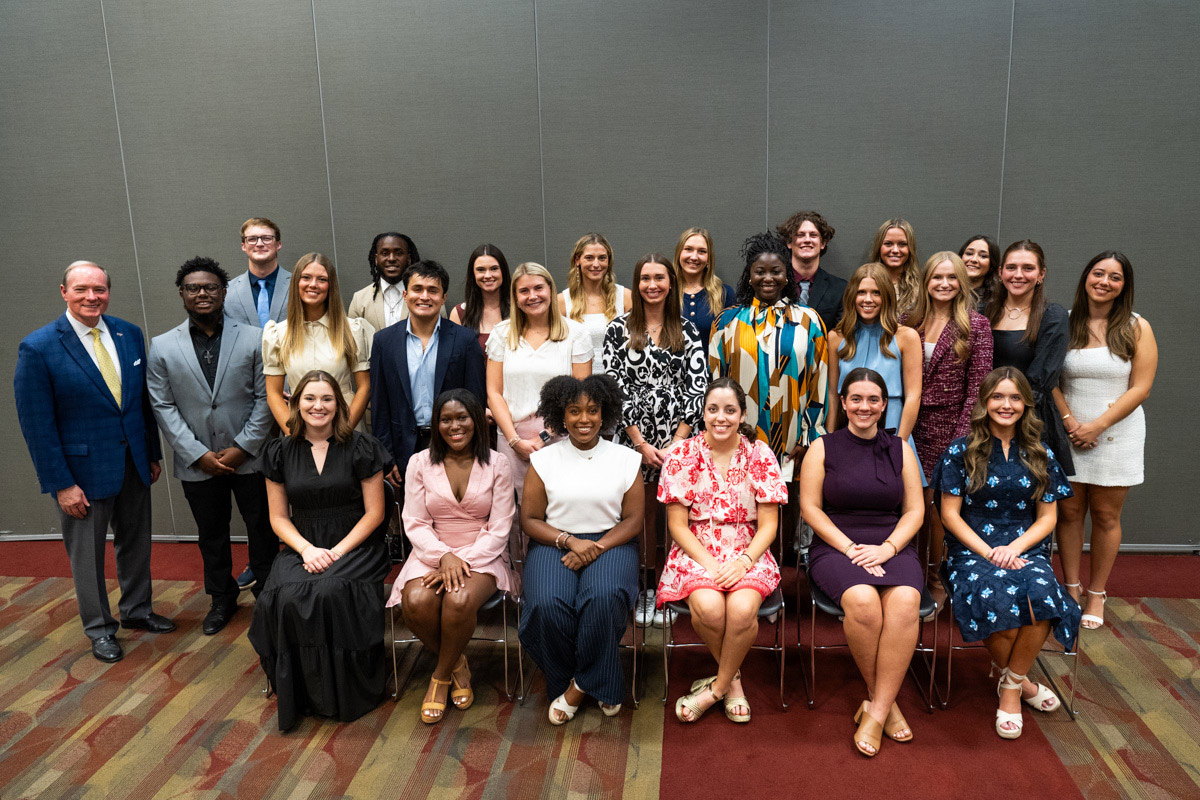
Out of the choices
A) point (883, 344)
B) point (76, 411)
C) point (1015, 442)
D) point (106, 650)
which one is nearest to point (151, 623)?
point (106, 650)

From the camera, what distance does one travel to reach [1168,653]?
135 inches

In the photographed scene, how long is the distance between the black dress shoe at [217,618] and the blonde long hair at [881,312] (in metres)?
3.40

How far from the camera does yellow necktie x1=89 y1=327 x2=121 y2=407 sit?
11.6 ft

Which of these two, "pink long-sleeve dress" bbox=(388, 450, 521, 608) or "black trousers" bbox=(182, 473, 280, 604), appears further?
"black trousers" bbox=(182, 473, 280, 604)

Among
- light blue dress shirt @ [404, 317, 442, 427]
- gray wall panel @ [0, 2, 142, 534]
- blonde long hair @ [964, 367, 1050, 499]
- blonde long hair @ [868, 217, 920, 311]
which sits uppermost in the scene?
gray wall panel @ [0, 2, 142, 534]

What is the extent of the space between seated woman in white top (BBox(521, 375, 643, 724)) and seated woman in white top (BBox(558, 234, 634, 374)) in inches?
27.5

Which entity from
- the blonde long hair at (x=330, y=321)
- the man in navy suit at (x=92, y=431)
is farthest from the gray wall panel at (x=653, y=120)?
the man in navy suit at (x=92, y=431)

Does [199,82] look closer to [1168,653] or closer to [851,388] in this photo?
[851,388]

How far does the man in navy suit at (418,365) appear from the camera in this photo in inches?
140

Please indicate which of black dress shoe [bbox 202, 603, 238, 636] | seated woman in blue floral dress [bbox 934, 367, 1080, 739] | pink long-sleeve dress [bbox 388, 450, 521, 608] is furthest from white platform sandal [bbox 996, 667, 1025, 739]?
black dress shoe [bbox 202, 603, 238, 636]

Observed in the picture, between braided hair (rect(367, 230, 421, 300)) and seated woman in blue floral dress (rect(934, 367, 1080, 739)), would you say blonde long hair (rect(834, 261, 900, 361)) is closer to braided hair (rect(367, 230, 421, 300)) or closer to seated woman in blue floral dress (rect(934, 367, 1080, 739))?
seated woman in blue floral dress (rect(934, 367, 1080, 739))

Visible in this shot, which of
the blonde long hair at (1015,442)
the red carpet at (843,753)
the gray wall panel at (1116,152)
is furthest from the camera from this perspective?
the gray wall panel at (1116,152)

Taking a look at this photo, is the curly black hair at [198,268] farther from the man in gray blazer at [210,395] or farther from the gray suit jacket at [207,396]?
the gray suit jacket at [207,396]

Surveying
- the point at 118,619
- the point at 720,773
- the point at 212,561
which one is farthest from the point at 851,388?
the point at 118,619
